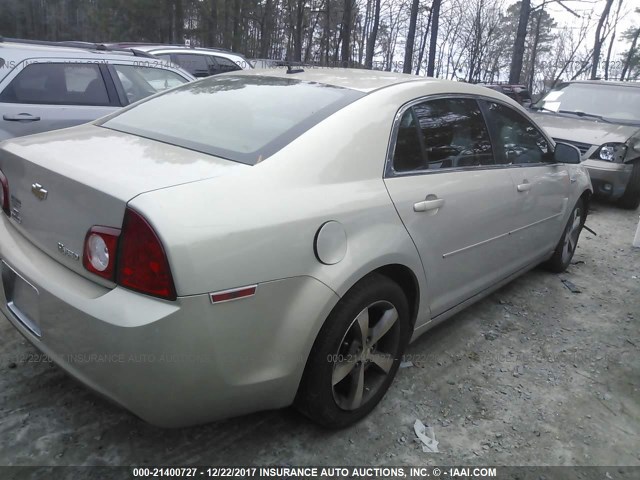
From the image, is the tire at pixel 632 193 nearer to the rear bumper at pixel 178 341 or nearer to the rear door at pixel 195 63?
the rear bumper at pixel 178 341

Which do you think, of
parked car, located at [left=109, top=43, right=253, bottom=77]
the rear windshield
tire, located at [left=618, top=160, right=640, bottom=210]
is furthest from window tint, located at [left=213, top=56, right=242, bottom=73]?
the rear windshield

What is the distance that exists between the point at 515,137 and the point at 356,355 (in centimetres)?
209

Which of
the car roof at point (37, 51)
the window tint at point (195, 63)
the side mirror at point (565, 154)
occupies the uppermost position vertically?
the window tint at point (195, 63)

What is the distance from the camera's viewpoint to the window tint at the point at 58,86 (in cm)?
483

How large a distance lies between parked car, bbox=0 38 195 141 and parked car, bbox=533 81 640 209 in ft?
18.4

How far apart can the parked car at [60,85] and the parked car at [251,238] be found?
265 cm

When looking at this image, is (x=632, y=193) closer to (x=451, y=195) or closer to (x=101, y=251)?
(x=451, y=195)

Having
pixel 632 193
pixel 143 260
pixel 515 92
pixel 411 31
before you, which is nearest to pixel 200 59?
pixel 632 193

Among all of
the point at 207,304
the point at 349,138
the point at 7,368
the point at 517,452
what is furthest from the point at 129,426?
the point at 517,452

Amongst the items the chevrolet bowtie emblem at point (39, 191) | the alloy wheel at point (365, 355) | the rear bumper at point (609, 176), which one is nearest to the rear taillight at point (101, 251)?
the chevrolet bowtie emblem at point (39, 191)

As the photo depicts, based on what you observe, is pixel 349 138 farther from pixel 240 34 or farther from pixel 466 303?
pixel 240 34

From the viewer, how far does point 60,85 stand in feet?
16.9

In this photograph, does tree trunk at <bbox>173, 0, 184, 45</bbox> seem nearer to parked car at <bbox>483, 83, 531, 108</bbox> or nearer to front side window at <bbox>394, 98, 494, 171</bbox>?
parked car at <bbox>483, 83, 531, 108</bbox>

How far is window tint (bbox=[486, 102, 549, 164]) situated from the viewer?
130 inches
